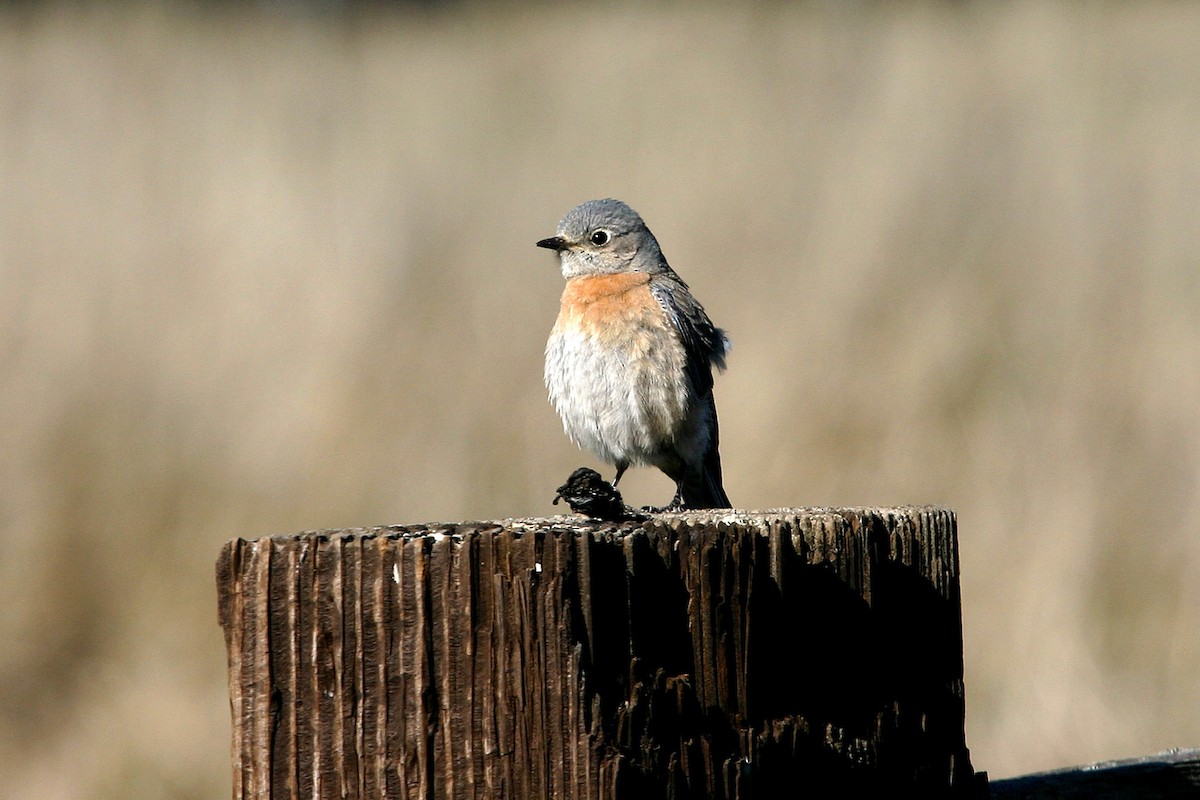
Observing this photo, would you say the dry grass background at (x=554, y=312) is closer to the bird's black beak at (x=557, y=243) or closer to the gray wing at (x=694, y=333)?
the gray wing at (x=694, y=333)

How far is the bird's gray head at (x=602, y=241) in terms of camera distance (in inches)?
222

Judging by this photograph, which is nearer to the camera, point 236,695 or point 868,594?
point 236,695

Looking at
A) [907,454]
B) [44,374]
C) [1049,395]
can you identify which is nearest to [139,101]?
[44,374]

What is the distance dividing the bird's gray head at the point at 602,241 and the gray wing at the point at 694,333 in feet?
0.58

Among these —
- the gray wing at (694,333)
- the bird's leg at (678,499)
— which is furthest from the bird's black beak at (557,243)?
the bird's leg at (678,499)

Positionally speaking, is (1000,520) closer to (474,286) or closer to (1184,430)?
(1184,430)

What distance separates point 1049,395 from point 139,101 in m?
5.75

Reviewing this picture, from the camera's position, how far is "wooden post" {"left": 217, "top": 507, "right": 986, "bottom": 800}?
1.75 m

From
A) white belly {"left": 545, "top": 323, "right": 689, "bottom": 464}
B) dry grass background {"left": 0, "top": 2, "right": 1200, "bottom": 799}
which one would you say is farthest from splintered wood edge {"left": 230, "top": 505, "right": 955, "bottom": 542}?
dry grass background {"left": 0, "top": 2, "right": 1200, "bottom": 799}

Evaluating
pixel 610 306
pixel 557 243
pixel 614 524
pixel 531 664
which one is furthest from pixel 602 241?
pixel 531 664

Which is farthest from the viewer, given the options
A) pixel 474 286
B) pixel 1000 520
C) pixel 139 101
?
pixel 139 101

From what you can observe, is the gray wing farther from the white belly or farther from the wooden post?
the wooden post

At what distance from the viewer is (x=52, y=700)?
5.66m

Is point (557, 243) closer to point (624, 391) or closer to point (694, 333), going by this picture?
point (694, 333)
